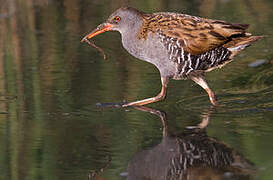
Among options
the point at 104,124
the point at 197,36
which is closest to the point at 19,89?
the point at 104,124

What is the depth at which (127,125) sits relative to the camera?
22.5 feet

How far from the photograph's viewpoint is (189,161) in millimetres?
5734

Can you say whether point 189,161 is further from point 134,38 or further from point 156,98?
point 134,38

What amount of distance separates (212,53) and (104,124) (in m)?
1.56

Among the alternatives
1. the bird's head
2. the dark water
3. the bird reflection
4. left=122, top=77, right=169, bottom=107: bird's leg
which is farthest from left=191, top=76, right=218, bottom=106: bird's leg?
the bird reflection

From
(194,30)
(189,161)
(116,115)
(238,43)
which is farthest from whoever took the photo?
(238,43)

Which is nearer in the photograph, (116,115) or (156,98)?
(116,115)

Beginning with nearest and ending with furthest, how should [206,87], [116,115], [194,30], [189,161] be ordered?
[189,161] < [116,115] < [194,30] < [206,87]

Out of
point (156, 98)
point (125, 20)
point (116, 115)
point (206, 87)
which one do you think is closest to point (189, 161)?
point (116, 115)

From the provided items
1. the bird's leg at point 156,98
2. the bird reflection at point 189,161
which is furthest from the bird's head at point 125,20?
the bird reflection at point 189,161

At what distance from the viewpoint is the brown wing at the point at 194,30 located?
24.2ft

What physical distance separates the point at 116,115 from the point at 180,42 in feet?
3.58

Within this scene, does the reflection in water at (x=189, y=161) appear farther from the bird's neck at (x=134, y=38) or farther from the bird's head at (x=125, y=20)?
the bird's head at (x=125, y=20)

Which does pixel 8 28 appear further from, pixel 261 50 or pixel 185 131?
pixel 185 131
